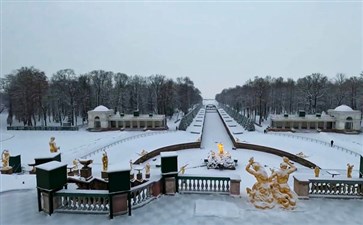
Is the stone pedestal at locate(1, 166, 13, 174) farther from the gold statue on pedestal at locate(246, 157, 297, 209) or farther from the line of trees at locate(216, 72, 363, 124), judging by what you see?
the line of trees at locate(216, 72, 363, 124)

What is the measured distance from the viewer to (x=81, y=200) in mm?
7992

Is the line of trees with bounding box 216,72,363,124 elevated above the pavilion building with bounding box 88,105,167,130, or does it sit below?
above

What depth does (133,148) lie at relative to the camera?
26.8 metres

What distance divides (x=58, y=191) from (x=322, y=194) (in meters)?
9.06

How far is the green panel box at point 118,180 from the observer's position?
7383mm

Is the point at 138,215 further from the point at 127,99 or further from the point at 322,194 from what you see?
the point at 127,99

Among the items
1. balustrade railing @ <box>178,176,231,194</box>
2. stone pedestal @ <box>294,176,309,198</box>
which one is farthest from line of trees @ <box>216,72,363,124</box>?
balustrade railing @ <box>178,176,231,194</box>

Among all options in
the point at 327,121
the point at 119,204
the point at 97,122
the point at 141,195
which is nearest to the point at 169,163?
the point at 141,195

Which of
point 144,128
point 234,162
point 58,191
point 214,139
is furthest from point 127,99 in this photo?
point 58,191

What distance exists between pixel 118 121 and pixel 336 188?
1582 inches

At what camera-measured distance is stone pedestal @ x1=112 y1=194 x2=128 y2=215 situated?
7.54 m

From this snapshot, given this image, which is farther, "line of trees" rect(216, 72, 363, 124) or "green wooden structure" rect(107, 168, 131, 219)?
"line of trees" rect(216, 72, 363, 124)

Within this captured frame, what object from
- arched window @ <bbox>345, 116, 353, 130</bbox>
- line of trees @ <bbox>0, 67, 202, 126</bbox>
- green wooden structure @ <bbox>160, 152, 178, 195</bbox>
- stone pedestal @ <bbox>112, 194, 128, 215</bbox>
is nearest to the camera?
stone pedestal @ <bbox>112, 194, 128, 215</bbox>

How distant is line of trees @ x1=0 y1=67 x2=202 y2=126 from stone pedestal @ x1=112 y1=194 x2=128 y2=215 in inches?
1687
